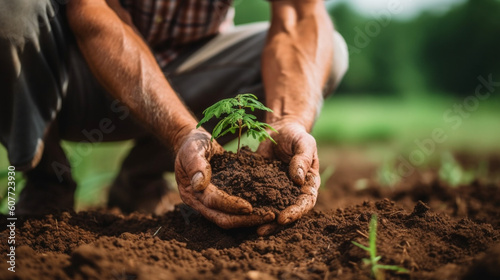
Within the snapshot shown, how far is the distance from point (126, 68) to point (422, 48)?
1212 cm

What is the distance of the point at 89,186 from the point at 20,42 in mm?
1801

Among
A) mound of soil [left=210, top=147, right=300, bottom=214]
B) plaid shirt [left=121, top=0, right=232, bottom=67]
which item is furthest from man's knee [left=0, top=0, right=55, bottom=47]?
mound of soil [left=210, top=147, right=300, bottom=214]

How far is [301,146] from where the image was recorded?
177 cm

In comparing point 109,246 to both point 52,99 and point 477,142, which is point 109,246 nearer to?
point 52,99

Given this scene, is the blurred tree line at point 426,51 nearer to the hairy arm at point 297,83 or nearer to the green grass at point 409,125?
the green grass at point 409,125

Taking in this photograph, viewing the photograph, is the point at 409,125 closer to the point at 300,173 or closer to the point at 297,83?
the point at 297,83

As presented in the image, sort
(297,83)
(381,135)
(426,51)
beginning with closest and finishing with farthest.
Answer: (297,83) → (381,135) → (426,51)

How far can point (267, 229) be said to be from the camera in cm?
163

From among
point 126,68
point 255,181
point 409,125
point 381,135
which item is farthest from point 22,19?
point 409,125

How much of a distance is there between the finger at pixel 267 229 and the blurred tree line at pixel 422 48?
9.13 metres

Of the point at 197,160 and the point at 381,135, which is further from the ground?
the point at 197,160

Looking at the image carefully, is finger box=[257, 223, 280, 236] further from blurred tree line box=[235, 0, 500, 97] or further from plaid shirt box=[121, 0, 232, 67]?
blurred tree line box=[235, 0, 500, 97]

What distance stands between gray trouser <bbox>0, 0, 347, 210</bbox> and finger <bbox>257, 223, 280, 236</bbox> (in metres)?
0.99

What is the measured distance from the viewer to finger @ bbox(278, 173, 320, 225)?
1.61 m
